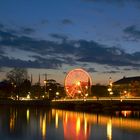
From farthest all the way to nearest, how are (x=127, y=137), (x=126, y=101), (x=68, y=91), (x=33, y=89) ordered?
1. (x=33, y=89)
2. (x=68, y=91)
3. (x=126, y=101)
4. (x=127, y=137)

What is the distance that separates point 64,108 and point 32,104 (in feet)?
54.1

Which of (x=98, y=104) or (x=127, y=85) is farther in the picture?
(x=127, y=85)

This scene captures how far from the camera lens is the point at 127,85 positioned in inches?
6826

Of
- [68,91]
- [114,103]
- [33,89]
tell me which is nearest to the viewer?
[114,103]

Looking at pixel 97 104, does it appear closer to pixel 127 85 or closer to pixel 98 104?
pixel 98 104

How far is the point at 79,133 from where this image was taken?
5803 centimetres

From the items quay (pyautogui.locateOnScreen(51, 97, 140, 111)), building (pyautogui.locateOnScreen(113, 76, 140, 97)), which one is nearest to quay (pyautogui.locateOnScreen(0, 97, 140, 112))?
quay (pyautogui.locateOnScreen(51, 97, 140, 111))

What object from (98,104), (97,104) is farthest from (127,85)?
(98,104)

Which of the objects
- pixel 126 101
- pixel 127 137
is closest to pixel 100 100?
pixel 126 101

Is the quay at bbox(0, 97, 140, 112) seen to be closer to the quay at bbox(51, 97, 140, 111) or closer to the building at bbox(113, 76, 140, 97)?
the quay at bbox(51, 97, 140, 111)

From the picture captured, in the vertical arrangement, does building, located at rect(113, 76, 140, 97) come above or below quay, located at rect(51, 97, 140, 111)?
above

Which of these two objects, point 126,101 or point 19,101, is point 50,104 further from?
point 126,101

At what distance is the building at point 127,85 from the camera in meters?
150

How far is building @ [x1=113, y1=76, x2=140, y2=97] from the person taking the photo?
15035 centimetres
